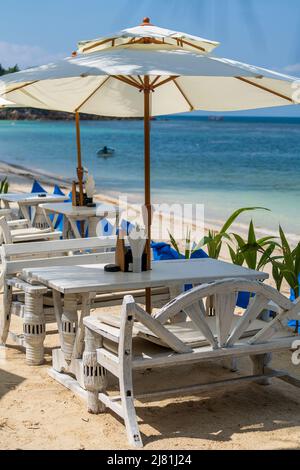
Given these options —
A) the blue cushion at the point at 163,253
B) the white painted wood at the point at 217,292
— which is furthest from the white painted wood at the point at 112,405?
the blue cushion at the point at 163,253

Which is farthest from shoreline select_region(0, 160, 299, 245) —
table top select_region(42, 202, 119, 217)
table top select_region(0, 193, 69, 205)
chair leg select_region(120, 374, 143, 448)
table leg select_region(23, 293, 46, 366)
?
chair leg select_region(120, 374, 143, 448)

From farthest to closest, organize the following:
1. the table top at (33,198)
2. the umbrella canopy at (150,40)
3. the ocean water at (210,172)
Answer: the ocean water at (210,172)
the table top at (33,198)
the umbrella canopy at (150,40)

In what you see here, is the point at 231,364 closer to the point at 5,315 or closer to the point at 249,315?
the point at 249,315

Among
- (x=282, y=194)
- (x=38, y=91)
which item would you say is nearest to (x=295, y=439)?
(x=38, y=91)

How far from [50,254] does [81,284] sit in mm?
1586

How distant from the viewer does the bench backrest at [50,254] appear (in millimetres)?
4094

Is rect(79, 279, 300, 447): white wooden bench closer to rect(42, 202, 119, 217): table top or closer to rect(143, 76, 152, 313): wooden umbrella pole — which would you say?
rect(143, 76, 152, 313): wooden umbrella pole

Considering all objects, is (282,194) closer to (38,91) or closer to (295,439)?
(38,91)

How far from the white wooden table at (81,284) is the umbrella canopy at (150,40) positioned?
3.83ft

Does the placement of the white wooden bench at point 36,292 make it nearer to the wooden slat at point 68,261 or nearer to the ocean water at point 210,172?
the wooden slat at point 68,261

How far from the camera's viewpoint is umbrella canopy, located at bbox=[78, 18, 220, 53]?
3.55 metres

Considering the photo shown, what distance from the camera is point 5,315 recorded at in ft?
13.2

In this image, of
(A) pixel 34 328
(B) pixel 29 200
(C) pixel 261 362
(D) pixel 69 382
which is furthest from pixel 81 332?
(B) pixel 29 200

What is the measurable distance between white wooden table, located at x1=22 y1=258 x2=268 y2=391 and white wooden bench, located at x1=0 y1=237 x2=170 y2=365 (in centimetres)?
13
